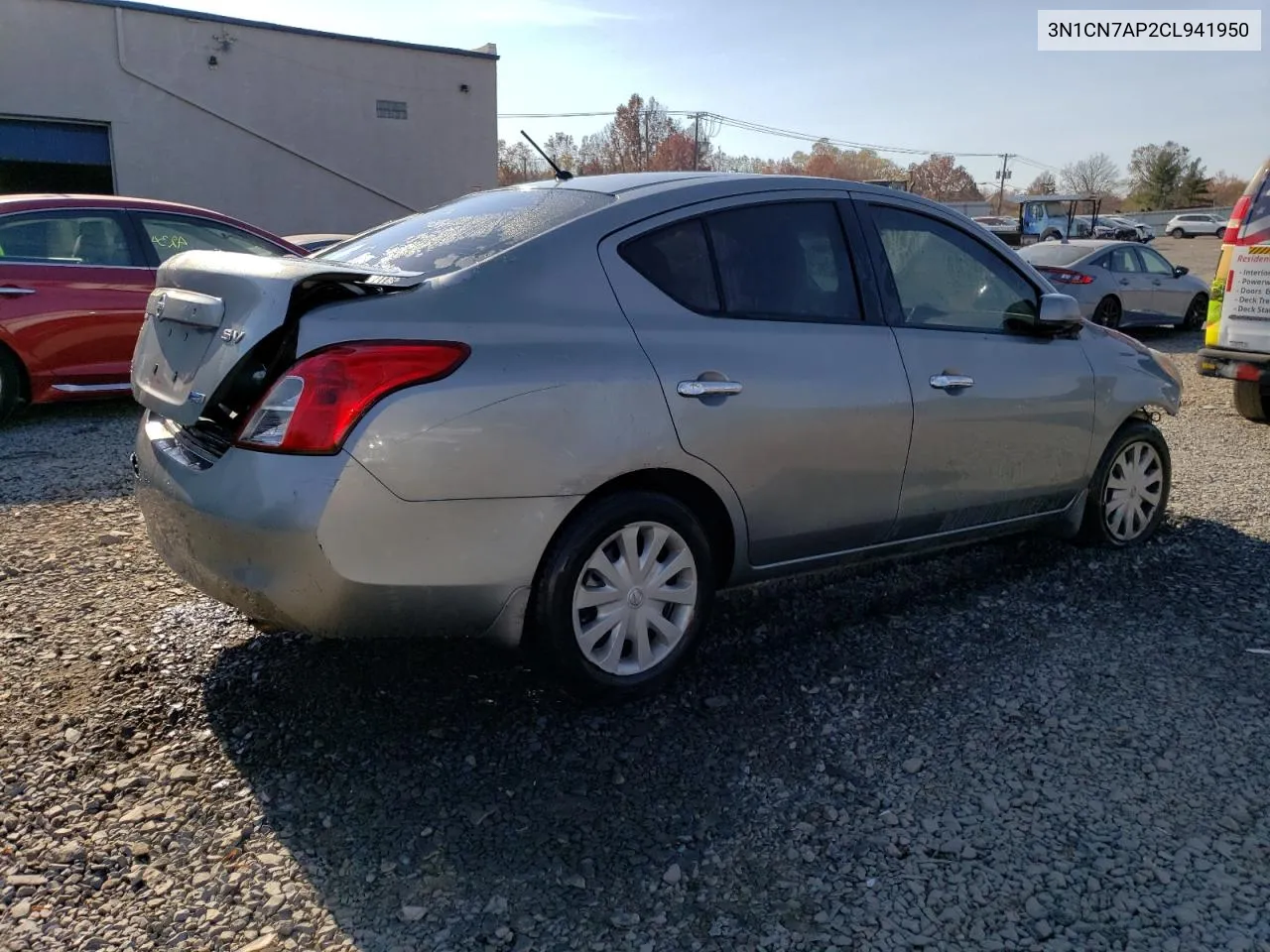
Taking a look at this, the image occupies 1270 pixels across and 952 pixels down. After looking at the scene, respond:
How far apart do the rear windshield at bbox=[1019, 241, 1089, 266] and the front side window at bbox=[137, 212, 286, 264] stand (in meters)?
10.1

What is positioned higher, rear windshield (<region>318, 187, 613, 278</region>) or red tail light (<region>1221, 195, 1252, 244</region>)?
red tail light (<region>1221, 195, 1252, 244</region>)

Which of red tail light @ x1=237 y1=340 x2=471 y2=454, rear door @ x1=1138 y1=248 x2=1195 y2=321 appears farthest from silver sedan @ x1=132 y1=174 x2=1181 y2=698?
rear door @ x1=1138 y1=248 x2=1195 y2=321

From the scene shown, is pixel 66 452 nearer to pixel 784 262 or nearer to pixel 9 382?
pixel 9 382

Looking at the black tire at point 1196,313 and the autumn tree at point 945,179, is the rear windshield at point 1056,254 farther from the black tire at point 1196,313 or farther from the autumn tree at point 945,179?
the autumn tree at point 945,179

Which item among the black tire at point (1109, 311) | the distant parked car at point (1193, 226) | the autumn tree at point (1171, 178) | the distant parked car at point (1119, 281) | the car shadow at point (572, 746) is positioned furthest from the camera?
the autumn tree at point (1171, 178)

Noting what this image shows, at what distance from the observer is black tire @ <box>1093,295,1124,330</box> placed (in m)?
13.7

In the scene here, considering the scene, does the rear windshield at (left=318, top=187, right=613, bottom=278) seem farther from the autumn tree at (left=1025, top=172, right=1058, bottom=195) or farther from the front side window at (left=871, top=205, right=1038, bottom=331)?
the autumn tree at (left=1025, top=172, right=1058, bottom=195)

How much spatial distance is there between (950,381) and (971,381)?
0.13m

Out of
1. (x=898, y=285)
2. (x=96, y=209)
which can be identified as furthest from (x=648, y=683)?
(x=96, y=209)

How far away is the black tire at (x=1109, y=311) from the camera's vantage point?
Answer: 1369 cm

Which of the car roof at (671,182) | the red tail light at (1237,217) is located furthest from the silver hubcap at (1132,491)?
the red tail light at (1237,217)

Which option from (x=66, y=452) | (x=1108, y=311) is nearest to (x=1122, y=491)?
(x=66, y=452)

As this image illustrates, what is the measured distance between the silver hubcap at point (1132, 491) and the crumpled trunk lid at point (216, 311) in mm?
3482

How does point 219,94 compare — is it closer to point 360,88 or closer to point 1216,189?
point 360,88
